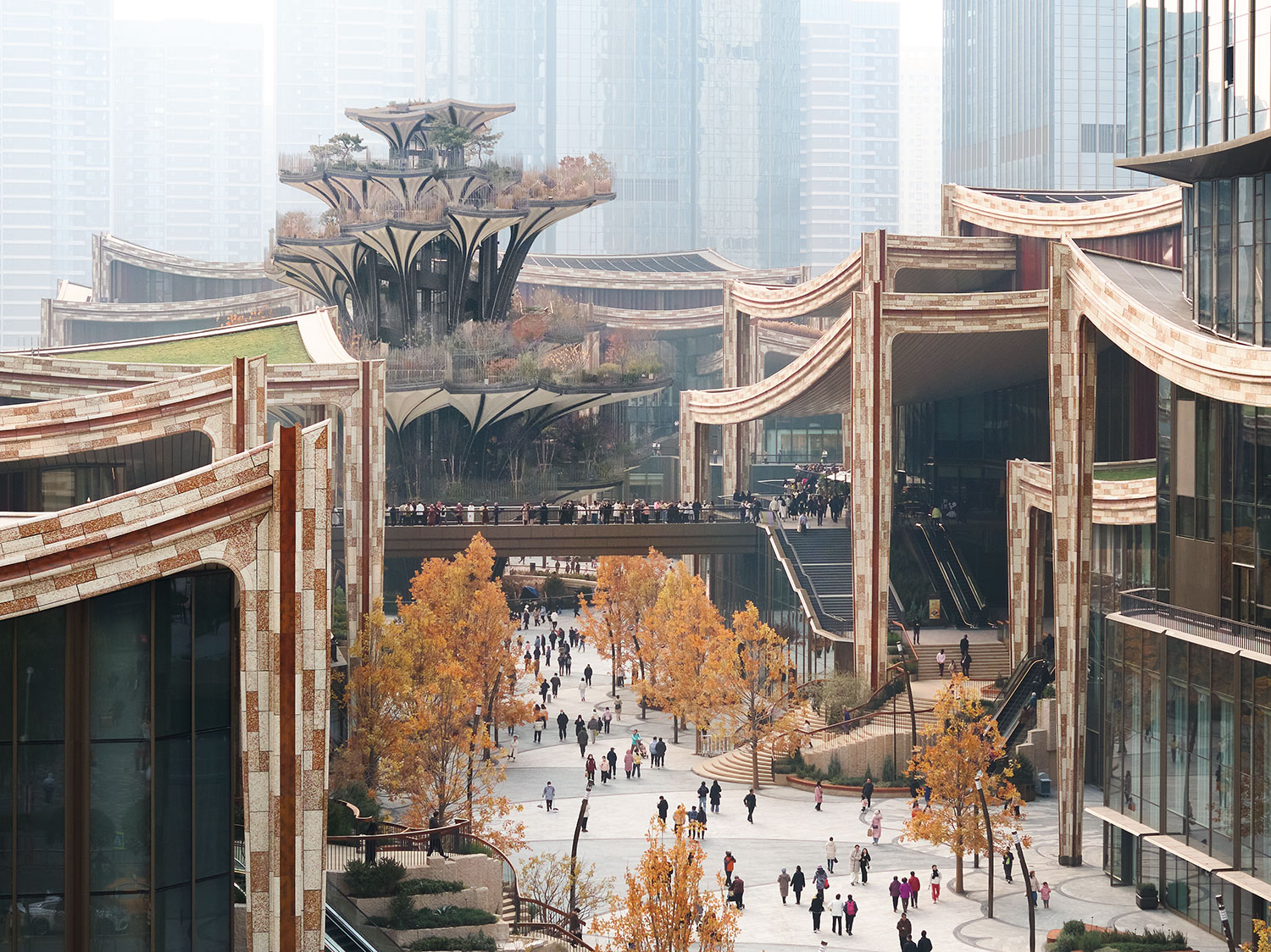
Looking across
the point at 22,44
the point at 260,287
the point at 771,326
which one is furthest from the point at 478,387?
the point at 22,44

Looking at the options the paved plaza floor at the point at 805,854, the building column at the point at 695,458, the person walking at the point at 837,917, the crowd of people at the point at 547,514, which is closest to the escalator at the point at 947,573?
the crowd of people at the point at 547,514

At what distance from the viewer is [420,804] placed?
3422 centimetres

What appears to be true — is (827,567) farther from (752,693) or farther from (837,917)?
(837,917)

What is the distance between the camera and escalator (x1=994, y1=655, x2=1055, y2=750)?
42031 millimetres

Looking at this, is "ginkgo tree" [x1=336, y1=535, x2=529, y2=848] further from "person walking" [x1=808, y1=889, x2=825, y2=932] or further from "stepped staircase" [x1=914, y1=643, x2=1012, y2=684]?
"stepped staircase" [x1=914, y1=643, x2=1012, y2=684]

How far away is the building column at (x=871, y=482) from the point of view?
4600cm

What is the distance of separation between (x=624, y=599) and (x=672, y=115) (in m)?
122

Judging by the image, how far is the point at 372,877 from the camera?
2756 centimetres

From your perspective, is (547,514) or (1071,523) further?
(547,514)

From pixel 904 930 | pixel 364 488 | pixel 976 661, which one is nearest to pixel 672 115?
pixel 976 661

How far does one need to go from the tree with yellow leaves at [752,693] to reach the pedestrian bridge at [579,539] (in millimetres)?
10795

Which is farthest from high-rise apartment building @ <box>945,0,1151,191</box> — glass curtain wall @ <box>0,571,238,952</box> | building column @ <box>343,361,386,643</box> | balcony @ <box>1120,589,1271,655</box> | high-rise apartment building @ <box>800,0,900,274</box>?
glass curtain wall @ <box>0,571,238,952</box>

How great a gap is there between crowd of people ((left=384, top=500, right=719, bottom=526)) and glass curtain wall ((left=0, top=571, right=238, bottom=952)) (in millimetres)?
35987

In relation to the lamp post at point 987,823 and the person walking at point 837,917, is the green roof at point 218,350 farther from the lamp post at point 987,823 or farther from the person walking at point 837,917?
the lamp post at point 987,823
